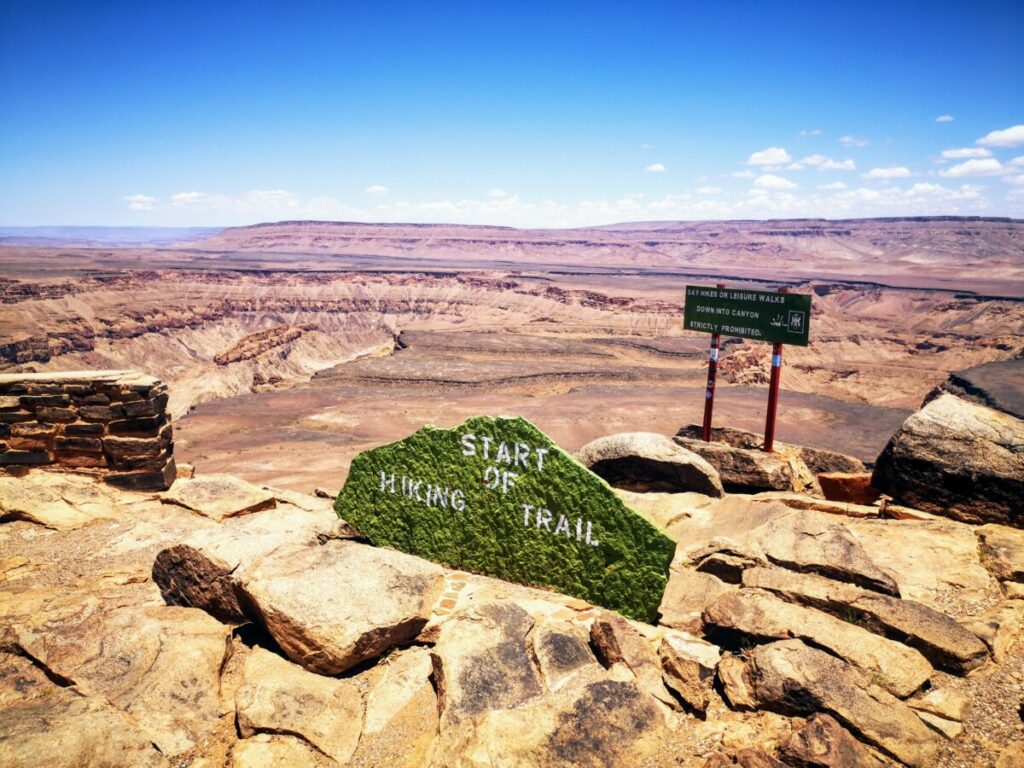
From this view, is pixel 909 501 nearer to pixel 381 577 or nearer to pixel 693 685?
pixel 693 685

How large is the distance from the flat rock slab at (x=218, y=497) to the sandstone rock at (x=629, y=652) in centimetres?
468

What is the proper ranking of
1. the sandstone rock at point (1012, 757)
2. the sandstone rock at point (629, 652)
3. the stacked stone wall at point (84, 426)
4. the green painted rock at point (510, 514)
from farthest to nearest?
the stacked stone wall at point (84, 426)
the green painted rock at point (510, 514)
the sandstone rock at point (629, 652)
the sandstone rock at point (1012, 757)

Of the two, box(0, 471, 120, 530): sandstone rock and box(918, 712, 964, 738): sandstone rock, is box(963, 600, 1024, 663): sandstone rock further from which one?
box(0, 471, 120, 530): sandstone rock

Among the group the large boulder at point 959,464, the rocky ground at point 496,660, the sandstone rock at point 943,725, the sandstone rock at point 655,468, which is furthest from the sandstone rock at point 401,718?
the large boulder at point 959,464

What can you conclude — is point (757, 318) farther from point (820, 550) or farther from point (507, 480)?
point (507, 480)

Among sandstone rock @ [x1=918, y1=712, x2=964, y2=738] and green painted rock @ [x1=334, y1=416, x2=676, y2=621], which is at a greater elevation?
green painted rock @ [x1=334, y1=416, x2=676, y2=621]

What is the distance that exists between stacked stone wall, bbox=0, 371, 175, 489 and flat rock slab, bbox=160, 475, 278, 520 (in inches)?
16.1

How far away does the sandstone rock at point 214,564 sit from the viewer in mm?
5094

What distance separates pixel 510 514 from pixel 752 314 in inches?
258

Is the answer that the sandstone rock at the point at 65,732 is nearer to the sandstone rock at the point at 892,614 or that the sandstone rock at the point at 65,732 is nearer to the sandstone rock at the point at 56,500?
the sandstone rock at the point at 56,500

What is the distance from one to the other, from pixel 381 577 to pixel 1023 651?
462 centimetres

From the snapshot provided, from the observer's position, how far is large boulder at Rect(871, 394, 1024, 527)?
6.98 meters

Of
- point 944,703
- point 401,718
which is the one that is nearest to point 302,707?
point 401,718

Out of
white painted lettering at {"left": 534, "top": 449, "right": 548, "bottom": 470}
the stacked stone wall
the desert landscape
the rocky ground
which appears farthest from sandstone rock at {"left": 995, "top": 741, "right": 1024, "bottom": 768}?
the desert landscape
